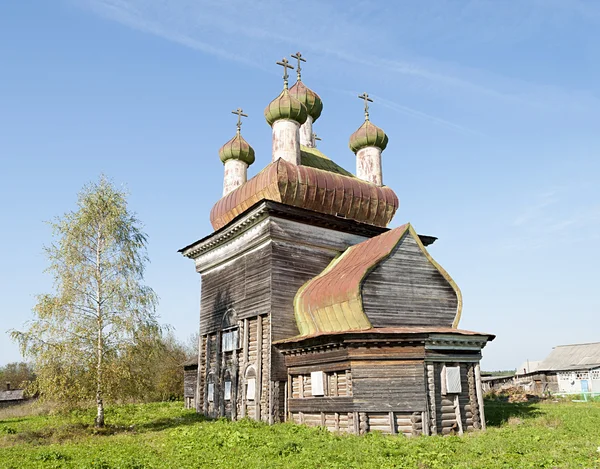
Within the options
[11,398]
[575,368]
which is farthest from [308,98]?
[11,398]

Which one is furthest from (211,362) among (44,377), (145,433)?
(44,377)

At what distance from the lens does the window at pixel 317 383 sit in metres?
15.9

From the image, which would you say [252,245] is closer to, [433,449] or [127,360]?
[127,360]

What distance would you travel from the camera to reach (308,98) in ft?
86.6

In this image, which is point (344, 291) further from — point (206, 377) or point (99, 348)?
point (206, 377)

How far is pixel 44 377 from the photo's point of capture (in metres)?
16.3

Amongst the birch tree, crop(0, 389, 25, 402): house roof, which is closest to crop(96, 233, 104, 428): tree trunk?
the birch tree

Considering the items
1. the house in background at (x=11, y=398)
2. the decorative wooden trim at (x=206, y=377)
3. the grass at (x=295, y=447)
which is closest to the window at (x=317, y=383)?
the grass at (x=295, y=447)

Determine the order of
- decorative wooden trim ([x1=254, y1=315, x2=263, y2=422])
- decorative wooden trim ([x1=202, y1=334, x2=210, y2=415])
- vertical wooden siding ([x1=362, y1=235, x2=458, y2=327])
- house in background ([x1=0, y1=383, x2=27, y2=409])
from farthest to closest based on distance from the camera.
Result: house in background ([x1=0, y1=383, x2=27, y2=409])
decorative wooden trim ([x1=202, y1=334, x2=210, y2=415])
decorative wooden trim ([x1=254, y1=315, x2=263, y2=422])
vertical wooden siding ([x1=362, y1=235, x2=458, y2=327])

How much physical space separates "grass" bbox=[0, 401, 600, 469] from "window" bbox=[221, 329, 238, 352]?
3261mm

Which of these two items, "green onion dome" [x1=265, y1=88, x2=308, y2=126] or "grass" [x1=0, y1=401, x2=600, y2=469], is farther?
"green onion dome" [x1=265, y1=88, x2=308, y2=126]

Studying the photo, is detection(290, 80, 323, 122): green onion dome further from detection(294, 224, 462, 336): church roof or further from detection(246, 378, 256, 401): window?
detection(246, 378, 256, 401): window

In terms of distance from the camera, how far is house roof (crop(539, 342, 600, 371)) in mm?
45344

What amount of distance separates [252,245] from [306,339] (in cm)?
520
